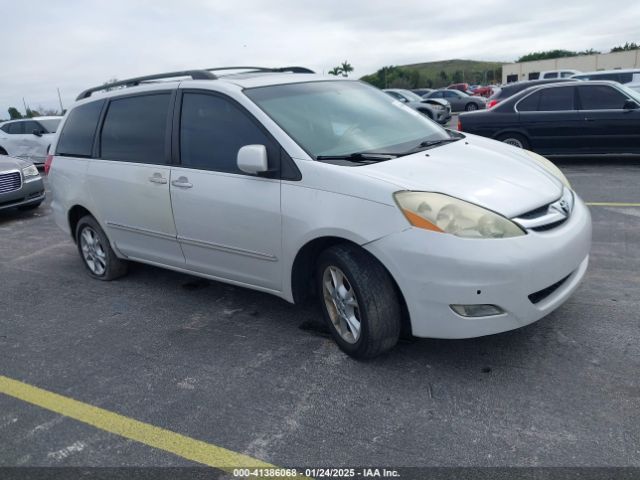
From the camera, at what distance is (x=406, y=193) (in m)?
3.12

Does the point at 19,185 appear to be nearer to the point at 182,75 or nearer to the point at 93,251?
the point at 93,251

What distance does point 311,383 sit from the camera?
331 centimetres

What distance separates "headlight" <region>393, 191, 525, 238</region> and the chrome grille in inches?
306

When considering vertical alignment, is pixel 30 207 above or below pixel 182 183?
below

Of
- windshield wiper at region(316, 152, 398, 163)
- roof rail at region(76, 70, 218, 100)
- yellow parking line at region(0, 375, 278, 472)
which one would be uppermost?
roof rail at region(76, 70, 218, 100)

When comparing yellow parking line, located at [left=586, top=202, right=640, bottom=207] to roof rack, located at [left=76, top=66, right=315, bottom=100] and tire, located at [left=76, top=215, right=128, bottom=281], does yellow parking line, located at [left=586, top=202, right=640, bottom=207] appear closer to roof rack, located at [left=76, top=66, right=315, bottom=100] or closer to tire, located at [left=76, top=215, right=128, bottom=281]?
roof rack, located at [left=76, top=66, right=315, bottom=100]

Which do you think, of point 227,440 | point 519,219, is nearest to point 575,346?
point 519,219

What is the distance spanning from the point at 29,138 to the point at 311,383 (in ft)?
46.0

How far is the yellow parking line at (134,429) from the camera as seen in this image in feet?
8.84

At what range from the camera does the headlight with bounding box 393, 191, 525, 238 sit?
9.87ft

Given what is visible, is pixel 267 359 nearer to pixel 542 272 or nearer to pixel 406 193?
pixel 406 193

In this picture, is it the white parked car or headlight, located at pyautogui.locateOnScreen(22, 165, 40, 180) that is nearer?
the white parked car

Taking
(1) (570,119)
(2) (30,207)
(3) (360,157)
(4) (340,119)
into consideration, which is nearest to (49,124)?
(2) (30,207)

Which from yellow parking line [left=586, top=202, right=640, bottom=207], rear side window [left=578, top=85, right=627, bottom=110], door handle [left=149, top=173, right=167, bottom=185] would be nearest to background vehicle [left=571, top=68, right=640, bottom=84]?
rear side window [left=578, top=85, right=627, bottom=110]
